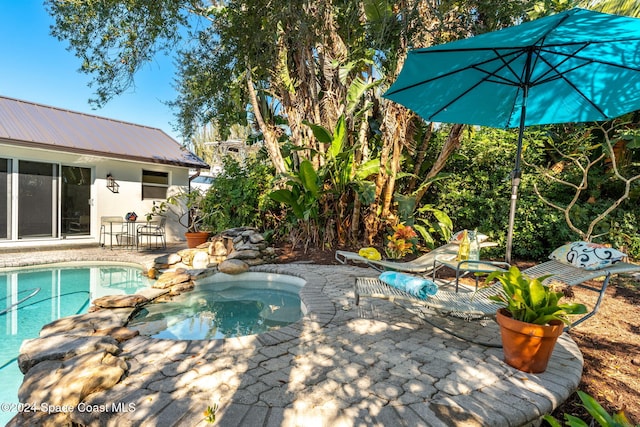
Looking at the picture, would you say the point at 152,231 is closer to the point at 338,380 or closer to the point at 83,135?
the point at 83,135

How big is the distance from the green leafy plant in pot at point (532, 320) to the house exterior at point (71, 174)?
1025cm

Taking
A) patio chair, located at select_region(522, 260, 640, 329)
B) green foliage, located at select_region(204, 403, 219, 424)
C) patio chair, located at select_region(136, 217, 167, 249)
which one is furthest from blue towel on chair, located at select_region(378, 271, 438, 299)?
patio chair, located at select_region(136, 217, 167, 249)

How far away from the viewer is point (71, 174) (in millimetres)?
9555

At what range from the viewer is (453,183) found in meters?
7.51

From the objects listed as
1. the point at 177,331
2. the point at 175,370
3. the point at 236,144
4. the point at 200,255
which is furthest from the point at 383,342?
the point at 236,144

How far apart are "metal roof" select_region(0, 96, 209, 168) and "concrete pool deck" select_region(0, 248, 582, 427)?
7.97m

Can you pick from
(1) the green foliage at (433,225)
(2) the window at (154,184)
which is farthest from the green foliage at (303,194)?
(2) the window at (154,184)

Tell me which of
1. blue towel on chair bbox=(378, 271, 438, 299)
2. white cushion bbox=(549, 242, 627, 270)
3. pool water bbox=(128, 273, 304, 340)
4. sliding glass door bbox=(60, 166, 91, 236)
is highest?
sliding glass door bbox=(60, 166, 91, 236)

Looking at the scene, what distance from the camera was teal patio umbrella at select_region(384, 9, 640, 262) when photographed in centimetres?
274

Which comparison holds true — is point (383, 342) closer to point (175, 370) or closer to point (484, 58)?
point (175, 370)

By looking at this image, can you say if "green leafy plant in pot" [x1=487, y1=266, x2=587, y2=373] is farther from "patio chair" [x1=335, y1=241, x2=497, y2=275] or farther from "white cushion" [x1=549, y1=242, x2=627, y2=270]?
"patio chair" [x1=335, y1=241, x2=497, y2=275]

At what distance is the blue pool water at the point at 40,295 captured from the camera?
10.9ft

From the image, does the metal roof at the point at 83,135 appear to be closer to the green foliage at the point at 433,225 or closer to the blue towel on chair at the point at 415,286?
the green foliage at the point at 433,225

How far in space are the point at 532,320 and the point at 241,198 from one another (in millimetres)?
7343
